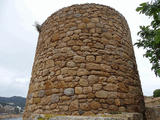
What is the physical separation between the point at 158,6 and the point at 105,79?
1.73m

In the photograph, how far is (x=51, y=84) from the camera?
300cm

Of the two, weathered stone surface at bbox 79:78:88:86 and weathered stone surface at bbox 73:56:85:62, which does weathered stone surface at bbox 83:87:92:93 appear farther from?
weathered stone surface at bbox 73:56:85:62

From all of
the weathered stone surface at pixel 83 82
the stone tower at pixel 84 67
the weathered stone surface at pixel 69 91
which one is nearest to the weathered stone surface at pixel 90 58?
the stone tower at pixel 84 67

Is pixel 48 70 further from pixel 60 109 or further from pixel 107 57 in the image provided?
pixel 107 57

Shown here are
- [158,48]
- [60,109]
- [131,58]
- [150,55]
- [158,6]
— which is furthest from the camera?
[131,58]

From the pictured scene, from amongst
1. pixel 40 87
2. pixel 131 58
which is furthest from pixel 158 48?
pixel 40 87

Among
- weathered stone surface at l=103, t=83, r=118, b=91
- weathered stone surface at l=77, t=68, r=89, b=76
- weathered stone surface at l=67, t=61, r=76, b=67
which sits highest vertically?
weathered stone surface at l=67, t=61, r=76, b=67

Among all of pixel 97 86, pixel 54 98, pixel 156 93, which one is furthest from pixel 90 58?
pixel 156 93

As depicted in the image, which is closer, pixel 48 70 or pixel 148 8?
pixel 148 8

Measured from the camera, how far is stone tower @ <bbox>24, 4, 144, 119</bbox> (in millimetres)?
2705

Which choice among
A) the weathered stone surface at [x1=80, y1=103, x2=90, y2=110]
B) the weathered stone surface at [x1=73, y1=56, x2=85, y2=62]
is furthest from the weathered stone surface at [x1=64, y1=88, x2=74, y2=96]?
the weathered stone surface at [x1=73, y1=56, x2=85, y2=62]

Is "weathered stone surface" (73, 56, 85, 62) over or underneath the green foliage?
over

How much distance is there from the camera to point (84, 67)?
2924 mm

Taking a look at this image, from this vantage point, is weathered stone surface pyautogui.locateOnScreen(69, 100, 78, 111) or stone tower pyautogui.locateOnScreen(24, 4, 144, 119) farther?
stone tower pyautogui.locateOnScreen(24, 4, 144, 119)
